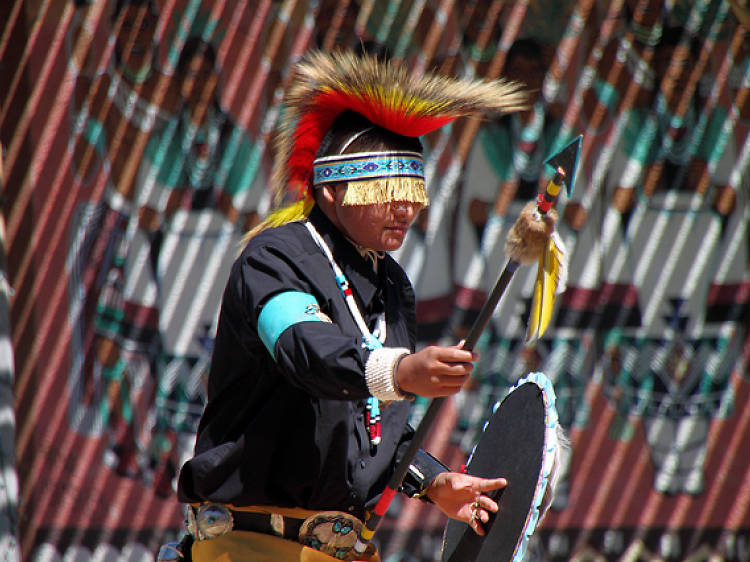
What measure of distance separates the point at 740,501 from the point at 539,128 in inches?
76.1

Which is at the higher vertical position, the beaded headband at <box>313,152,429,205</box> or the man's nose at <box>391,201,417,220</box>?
the beaded headband at <box>313,152,429,205</box>

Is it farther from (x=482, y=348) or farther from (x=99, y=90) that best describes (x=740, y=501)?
(x=99, y=90)

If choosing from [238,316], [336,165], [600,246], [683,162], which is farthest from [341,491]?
[683,162]

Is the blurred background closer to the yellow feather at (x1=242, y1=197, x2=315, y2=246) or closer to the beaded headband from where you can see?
the yellow feather at (x1=242, y1=197, x2=315, y2=246)

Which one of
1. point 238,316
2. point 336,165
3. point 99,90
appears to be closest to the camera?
point 238,316

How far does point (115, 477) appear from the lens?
4012 millimetres

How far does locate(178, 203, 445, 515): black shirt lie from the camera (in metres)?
1.90

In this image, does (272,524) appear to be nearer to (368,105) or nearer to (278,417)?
(278,417)

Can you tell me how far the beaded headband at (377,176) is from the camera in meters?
2.02

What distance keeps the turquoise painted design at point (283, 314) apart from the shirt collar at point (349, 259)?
0.83 feet

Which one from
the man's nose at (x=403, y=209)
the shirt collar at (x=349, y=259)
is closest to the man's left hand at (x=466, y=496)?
the shirt collar at (x=349, y=259)

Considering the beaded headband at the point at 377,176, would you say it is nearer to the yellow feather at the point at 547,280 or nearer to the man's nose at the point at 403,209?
the man's nose at the point at 403,209

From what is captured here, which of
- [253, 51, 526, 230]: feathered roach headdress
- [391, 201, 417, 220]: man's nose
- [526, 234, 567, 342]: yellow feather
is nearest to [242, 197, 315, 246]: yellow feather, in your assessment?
[253, 51, 526, 230]: feathered roach headdress

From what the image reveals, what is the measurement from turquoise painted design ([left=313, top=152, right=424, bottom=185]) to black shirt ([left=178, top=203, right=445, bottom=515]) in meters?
0.14
